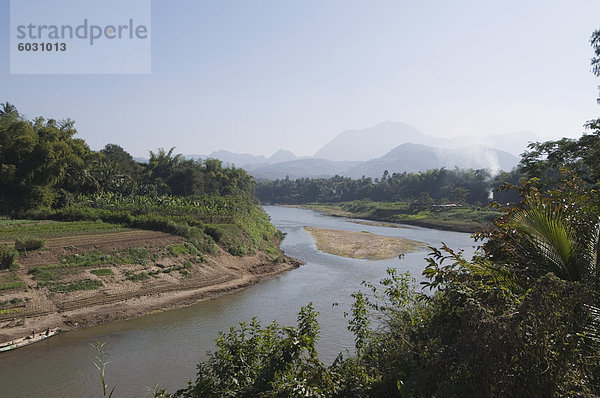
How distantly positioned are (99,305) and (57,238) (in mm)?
9048

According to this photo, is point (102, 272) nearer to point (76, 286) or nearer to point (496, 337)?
point (76, 286)

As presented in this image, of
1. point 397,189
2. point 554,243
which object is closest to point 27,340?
point 554,243

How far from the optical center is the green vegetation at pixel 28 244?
24770 millimetres

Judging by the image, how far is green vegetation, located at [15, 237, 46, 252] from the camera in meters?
24.8

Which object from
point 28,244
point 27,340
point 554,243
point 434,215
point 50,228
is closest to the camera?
point 554,243

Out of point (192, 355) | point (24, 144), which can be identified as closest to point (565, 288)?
point (192, 355)

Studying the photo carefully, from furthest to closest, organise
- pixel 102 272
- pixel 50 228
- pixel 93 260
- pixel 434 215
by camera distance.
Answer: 1. pixel 434 215
2. pixel 50 228
3. pixel 93 260
4. pixel 102 272

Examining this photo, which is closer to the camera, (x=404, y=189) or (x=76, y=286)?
(x=76, y=286)

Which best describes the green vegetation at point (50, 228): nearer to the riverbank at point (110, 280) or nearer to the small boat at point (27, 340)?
the riverbank at point (110, 280)

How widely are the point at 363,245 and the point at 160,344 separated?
3526 cm

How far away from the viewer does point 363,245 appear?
51.2 m

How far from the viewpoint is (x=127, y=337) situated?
20250 mm

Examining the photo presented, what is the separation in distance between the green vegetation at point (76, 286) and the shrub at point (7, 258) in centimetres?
277

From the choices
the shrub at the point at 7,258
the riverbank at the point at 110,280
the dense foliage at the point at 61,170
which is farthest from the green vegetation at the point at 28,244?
the dense foliage at the point at 61,170
